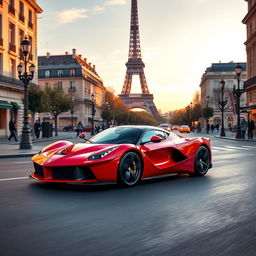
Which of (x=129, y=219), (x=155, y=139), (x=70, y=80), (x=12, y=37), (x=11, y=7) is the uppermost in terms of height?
(x=11, y=7)

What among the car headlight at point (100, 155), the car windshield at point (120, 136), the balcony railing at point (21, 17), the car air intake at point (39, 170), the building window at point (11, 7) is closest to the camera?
the car headlight at point (100, 155)

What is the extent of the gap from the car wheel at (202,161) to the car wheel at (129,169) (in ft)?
6.20

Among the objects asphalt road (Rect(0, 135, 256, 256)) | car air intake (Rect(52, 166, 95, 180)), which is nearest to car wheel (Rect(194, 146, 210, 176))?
asphalt road (Rect(0, 135, 256, 256))

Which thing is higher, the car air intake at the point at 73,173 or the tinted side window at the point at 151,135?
the tinted side window at the point at 151,135

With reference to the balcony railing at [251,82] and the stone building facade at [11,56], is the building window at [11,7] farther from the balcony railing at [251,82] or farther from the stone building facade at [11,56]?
the balcony railing at [251,82]

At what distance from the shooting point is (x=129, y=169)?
282 inches

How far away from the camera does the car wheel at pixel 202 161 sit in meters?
8.75

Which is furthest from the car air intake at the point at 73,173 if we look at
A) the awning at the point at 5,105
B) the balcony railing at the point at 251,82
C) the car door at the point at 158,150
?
the balcony railing at the point at 251,82

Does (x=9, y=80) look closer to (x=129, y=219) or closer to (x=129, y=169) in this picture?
(x=129, y=169)

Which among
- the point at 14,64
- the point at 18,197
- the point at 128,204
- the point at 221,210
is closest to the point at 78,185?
the point at 18,197

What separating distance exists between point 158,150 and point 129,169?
0.84 m

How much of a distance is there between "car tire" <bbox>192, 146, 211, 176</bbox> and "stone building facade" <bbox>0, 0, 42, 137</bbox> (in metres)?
27.9

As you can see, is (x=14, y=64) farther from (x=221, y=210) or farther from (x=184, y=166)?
(x=221, y=210)

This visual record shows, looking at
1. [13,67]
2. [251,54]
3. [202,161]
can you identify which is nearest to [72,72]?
[251,54]
